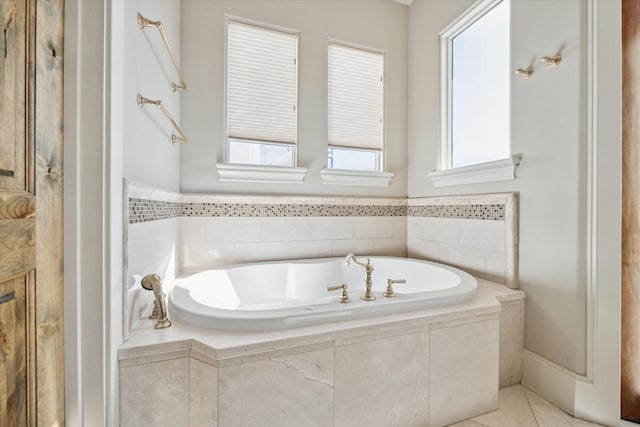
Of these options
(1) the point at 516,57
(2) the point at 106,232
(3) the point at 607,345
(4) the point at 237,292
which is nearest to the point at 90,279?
(2) the point at 106,232

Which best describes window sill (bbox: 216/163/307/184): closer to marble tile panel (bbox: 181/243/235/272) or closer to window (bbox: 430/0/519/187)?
marble tile panel (bbox: 181/243/235/272)

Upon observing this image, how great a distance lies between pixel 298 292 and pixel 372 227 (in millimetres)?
907

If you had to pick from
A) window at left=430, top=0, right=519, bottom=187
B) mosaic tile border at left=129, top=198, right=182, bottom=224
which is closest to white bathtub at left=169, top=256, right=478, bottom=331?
mosaic tile border at left=129, top=198, right=182, bottom=224

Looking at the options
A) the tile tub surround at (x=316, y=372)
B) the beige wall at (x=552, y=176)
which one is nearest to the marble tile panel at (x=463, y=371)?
the tile tub surround at (x=316, y=372)

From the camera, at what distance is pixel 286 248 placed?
2270 millimetres

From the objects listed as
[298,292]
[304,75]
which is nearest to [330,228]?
[298,292]

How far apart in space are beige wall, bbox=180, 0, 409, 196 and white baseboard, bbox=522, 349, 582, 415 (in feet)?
5.12

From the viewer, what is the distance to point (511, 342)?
1562 mm

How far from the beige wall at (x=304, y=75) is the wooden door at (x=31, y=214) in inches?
49.5

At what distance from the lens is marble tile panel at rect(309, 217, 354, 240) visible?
2.35 m

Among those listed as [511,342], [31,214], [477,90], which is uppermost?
[477,90]

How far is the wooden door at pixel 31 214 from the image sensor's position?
0.66 metres

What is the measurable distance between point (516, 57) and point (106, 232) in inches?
88.8

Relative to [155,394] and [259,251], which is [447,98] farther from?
[155,394]
